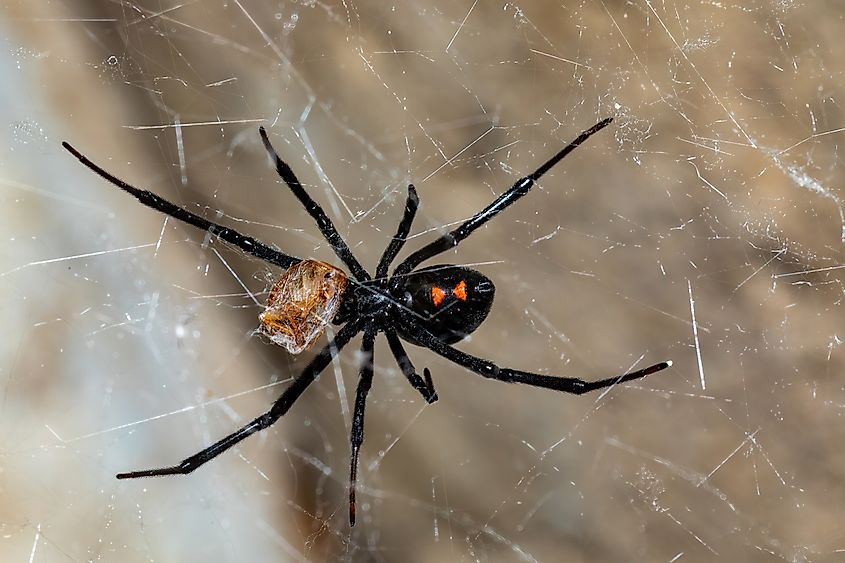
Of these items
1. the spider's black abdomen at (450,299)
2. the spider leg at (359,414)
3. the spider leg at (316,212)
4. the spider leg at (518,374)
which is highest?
the spider leg at (316,212)

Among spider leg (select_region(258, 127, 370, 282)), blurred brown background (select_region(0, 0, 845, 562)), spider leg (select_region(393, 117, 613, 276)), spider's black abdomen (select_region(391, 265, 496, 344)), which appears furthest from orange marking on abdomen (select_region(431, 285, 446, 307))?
blurred brown background (select_region(0, 0, 845, 562))

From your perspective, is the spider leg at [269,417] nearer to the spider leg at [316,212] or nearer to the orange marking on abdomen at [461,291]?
the spider leg at [316,212]

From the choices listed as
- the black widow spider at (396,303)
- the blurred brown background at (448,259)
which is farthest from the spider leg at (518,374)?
the blurred brown background at (448,259)

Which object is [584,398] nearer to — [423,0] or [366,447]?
[366,447]

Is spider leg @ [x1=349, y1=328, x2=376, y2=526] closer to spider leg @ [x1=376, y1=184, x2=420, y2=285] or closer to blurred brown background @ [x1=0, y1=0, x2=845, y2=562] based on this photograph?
spider leg @ [x1=376, y1=184, x2=420, y2=285]

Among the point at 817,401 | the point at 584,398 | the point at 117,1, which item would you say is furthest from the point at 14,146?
the point at 817,401

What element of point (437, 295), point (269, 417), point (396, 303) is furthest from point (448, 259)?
point (269, 417)
